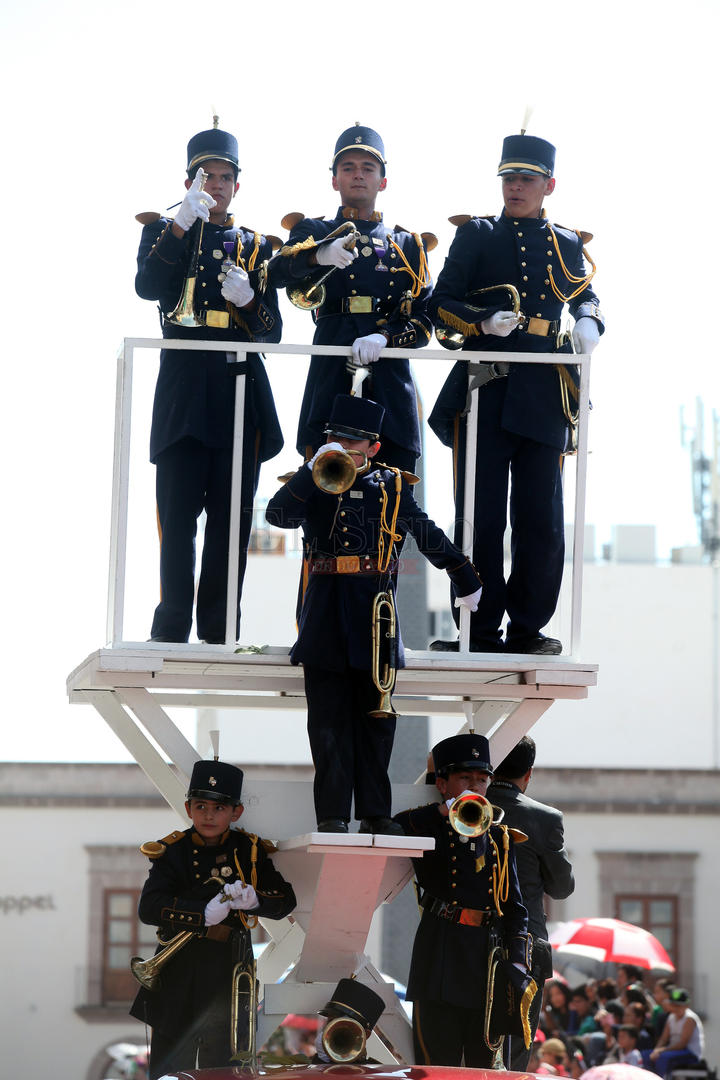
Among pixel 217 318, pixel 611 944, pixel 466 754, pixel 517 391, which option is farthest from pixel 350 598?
pixel 611 944

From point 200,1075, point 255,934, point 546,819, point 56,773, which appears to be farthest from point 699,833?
point 200,1075

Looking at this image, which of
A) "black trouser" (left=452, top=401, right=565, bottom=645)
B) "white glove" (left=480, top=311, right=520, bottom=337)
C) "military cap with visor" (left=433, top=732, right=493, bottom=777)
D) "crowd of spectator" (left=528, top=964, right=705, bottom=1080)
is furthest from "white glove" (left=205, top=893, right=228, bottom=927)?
"crowd of spectator" (left=528, top=964, right=705, bottom=1080)

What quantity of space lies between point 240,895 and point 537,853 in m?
1.62

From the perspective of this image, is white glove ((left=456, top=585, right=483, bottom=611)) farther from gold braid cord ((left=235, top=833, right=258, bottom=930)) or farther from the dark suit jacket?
gold braid cord ((left=235, top=833, right=258, bottom=930))

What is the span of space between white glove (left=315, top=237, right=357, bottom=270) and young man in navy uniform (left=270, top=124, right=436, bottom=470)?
0.04 feet

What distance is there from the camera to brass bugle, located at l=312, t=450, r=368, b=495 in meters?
7.04

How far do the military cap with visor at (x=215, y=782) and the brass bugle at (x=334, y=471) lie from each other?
1332 millimetres

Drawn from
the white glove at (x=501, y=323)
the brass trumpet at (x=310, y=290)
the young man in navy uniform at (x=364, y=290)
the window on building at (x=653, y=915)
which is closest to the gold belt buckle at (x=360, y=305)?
the young man in navy uniform at (x=364, y=290)

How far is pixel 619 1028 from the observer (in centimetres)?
1630

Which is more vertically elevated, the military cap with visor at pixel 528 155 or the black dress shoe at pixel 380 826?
the military cap with visor at pixel 528 155

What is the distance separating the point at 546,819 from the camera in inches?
317

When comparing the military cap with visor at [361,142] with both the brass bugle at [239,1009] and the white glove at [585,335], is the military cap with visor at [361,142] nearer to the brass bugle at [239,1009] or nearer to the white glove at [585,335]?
the white glove at [585,335]

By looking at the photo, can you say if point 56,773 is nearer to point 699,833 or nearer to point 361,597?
point 699,833

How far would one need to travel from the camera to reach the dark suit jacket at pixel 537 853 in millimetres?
8008
